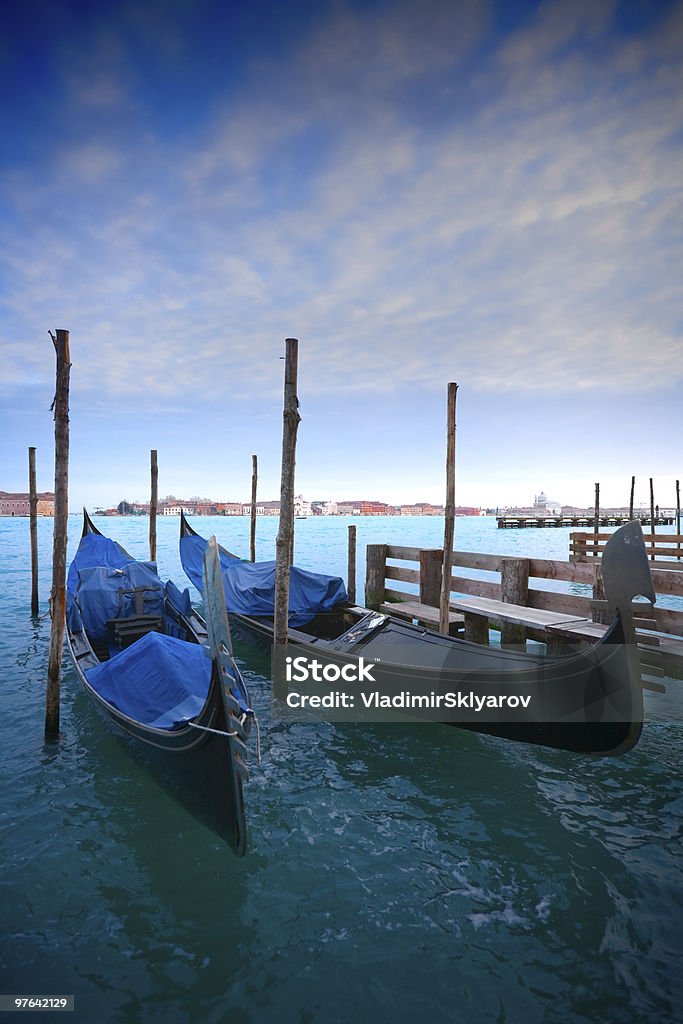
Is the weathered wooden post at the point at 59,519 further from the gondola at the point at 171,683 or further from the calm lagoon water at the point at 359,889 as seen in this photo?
the calm lagoon water at the point at 359,889

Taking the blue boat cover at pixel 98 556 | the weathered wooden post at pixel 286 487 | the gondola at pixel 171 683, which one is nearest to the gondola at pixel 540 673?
the weathered wooden post at pixel 286 487

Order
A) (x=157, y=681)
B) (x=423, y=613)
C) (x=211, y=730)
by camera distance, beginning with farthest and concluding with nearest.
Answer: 1. (x=423, y=613)
2. (x=157, y=681)
3. (x=211, y=730)

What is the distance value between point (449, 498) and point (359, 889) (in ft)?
17.1

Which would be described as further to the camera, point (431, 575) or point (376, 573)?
point (376, 573)

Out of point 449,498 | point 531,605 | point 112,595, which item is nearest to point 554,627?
point 531,605

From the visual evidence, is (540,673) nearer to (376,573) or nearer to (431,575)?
(431,575)

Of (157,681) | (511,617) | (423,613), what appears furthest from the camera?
(423,613)

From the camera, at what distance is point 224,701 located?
10.1 ft

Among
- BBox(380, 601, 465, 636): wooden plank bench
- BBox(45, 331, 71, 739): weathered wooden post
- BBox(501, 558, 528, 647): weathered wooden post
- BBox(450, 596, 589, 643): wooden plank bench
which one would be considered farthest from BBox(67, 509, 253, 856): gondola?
BBox(501, 558, 528, 647): weathered wooden post

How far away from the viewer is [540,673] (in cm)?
434

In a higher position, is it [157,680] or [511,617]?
[511,617]

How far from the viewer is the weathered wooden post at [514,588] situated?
715cm

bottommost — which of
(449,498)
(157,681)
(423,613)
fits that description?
(423,613)

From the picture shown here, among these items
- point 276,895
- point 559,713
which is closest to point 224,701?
point 276,895
